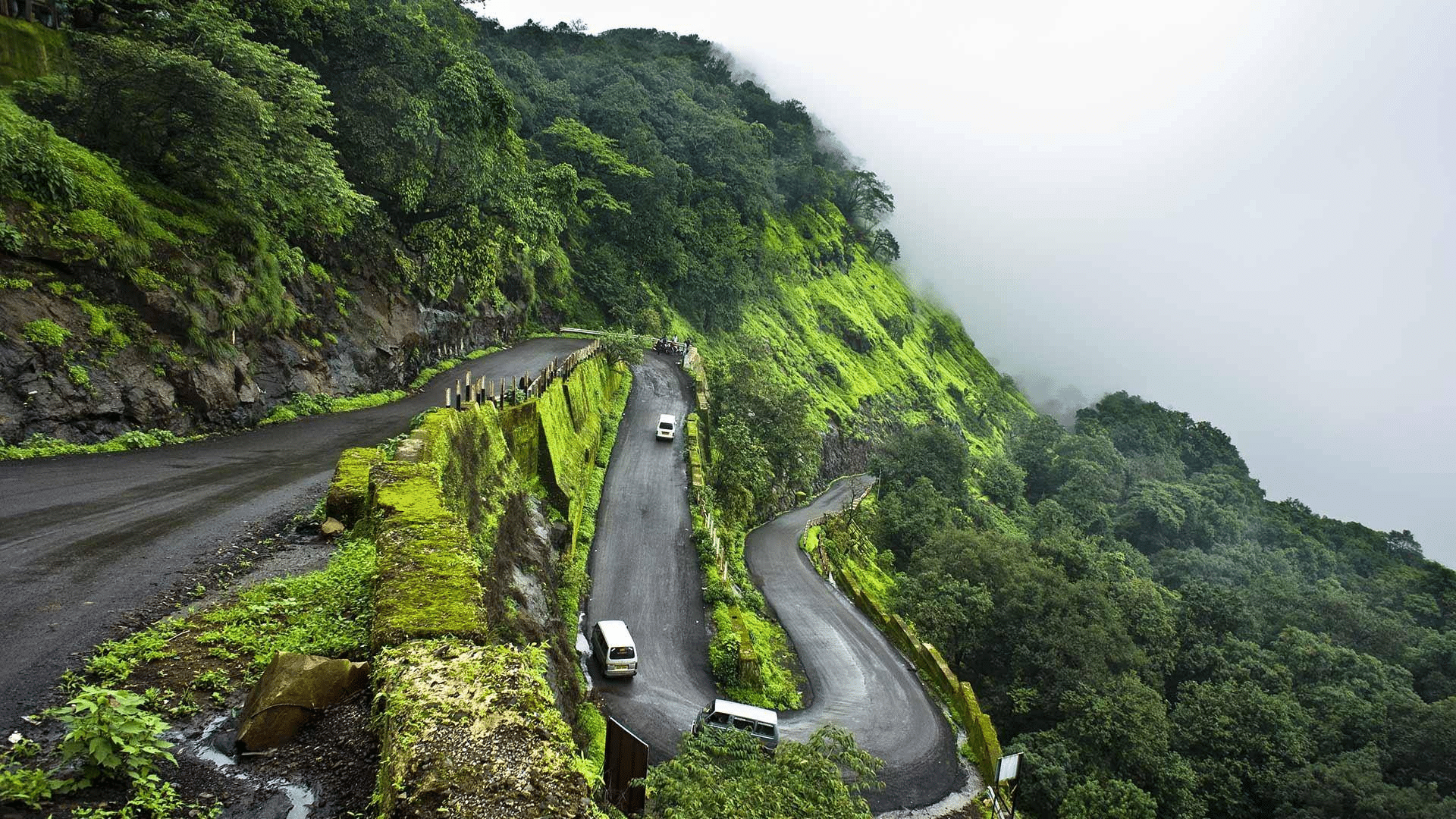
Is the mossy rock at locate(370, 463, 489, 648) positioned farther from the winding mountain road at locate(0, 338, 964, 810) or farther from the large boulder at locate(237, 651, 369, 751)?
the winding mountain road at locate(0, 338, 964, 810)

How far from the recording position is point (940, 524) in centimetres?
4016

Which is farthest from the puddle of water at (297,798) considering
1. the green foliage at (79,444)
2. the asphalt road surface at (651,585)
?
the green foliage at (79,444)

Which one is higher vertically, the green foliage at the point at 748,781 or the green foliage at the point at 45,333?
the green foliage at the point at 45,333

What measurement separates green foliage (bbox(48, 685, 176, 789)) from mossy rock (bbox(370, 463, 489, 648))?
63.0 inches

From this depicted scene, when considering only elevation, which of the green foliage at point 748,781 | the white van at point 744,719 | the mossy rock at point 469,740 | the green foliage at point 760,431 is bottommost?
the white van at point 744,719

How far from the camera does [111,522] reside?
30.5 feet

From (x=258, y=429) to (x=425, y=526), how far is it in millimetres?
10611

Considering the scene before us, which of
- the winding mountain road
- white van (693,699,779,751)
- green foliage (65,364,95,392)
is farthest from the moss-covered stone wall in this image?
green foliage (65,364,95,392)

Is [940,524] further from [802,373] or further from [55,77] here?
[55,77]

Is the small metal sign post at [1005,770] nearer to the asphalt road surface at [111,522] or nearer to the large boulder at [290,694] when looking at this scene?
the large boulder at [290,694]

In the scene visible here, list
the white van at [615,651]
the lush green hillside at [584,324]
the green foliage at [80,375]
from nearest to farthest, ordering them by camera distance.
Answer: the green foliage at [80,375]
the lush green hillside at [584,324]
the white van at [615,651]

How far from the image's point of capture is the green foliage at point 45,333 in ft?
38.4

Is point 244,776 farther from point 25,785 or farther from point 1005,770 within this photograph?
point 1005,770

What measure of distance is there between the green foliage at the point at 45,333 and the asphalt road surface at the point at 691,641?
11.7 m
